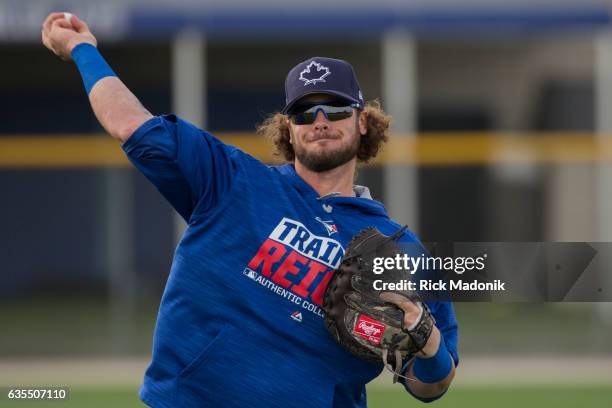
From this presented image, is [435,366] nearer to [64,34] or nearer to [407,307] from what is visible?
[407,307]

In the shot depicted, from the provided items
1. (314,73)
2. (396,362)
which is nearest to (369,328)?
(396,362)

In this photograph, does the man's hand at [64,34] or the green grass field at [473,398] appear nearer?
the man's hand at [64,34]

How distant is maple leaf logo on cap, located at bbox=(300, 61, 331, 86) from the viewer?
3.45m

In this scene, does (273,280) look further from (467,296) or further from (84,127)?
(84,127)

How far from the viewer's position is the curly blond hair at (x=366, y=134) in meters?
3.93

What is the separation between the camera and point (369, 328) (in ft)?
10.2

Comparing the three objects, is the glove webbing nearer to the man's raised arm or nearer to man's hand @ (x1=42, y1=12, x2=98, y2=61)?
the man's raised arm

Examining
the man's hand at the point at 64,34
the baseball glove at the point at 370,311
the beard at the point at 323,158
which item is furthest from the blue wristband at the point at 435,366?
the man's hand at the point at 64,34

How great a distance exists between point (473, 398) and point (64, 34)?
5746 mm

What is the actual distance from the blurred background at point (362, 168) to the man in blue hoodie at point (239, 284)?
18.0 feet

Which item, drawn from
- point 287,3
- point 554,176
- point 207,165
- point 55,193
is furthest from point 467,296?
point 55,193

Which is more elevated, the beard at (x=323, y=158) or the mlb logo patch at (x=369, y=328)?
the beard at (x=323, y=158)

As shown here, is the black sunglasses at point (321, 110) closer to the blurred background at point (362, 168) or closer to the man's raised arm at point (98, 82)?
the man's raised arm at point (98, 82)

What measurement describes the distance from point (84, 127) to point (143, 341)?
7050mm
